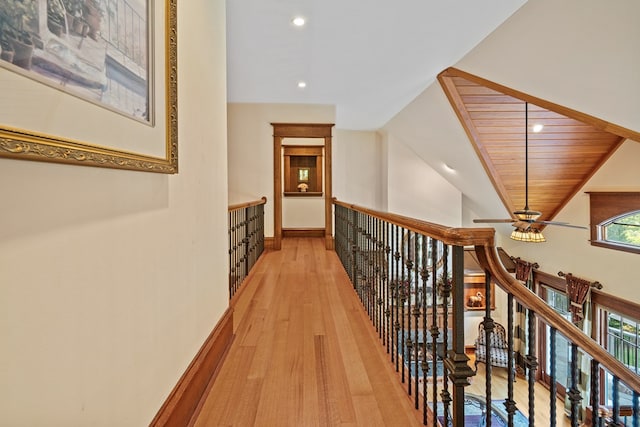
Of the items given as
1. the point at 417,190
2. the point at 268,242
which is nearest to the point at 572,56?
the point at 268,242

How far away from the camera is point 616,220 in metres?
5.26

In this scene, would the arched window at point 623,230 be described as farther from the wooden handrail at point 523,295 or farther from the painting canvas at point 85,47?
the painting canvas at point 85,47

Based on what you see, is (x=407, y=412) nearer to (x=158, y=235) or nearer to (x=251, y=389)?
(x=251, y=389)

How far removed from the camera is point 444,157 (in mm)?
6516

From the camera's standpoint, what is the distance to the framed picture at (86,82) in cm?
54

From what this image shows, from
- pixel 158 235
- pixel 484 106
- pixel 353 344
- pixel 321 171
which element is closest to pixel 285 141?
pixel 321 171

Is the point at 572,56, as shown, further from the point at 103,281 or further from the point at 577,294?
the point at 577,294

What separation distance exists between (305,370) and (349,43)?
3.08m

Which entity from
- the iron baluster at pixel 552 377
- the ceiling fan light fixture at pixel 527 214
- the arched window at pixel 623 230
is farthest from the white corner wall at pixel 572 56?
the arched window at pixel 623 230

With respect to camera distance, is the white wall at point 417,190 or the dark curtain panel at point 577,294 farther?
the white wall at point 417,190

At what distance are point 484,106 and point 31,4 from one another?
506cm

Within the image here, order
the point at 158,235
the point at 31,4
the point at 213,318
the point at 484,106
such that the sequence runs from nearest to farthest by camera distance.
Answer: the point at 31,4, the point at 158,235, the point at 213,318, the point at 484,106

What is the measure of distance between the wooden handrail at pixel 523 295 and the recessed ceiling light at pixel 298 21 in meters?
2.50

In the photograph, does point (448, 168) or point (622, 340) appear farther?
point (448, 168)
